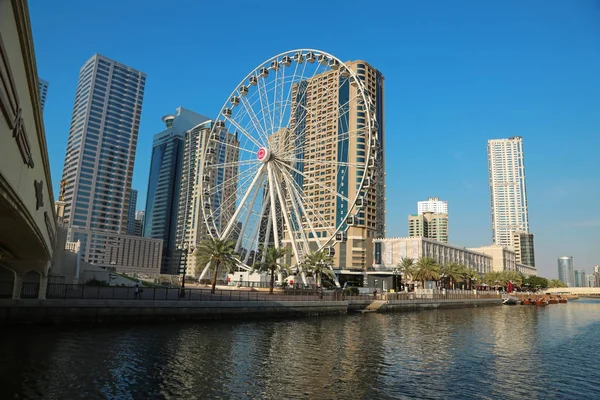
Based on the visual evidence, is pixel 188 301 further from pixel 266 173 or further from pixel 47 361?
pixel 266 173

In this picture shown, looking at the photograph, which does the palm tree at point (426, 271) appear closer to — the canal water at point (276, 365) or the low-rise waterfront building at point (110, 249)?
the canal water at point (276, 365)

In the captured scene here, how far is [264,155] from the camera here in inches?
2554

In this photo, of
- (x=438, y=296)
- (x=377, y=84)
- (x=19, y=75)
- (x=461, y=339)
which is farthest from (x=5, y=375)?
(x=377, y=84)

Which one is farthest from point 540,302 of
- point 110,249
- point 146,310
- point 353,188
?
point 110,249

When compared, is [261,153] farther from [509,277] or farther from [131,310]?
[509,277]

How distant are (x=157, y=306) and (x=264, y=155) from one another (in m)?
29.7

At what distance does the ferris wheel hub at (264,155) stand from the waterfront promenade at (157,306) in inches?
776

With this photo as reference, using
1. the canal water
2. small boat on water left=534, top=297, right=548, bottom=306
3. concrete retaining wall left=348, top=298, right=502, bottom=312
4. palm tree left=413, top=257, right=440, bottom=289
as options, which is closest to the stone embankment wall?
the canal water

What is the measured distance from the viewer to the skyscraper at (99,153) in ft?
590

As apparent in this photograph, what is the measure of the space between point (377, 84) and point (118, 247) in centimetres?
12459

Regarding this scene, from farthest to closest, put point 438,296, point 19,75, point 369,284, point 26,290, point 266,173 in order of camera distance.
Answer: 1. point 369,284
2. point 438,296
3. point 266,173
4. point 26,290
5. point 19,75

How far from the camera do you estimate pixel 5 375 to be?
65.7ft

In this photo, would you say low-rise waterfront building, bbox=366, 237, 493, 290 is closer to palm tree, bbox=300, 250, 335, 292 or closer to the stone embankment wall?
palm tree, bbox=300, 250, 335, 292

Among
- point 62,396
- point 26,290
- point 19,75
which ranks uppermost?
point 19,75
